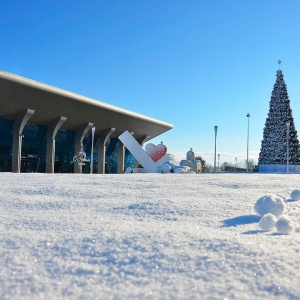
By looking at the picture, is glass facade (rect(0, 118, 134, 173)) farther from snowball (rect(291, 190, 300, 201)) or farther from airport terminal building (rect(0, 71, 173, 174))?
snowball (rect(291, 190, 300, 201))

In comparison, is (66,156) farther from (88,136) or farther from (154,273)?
(154,273)

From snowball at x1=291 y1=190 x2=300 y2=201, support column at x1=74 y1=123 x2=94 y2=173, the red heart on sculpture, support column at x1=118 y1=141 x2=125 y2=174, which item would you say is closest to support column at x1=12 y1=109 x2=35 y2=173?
support column at x1=74 y1=123 x2=94 y2=173

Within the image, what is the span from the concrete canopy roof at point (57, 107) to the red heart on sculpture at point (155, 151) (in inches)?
488

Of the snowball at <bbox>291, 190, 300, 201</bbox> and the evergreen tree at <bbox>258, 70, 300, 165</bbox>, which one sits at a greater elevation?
the evergreen tree at <bbox>258, 70, 300, 165</bbox>

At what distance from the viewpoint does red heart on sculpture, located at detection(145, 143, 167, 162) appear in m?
25.8

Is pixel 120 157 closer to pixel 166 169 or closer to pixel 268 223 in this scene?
pixel 166 169

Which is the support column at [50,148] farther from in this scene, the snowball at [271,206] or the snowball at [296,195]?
the snowball at [271,206]

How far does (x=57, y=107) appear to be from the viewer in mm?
35906

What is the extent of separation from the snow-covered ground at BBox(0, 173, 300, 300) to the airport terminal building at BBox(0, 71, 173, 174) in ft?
89.2

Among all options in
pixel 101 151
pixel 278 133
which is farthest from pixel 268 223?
pixel 101 151

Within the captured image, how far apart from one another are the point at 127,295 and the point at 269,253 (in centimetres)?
124

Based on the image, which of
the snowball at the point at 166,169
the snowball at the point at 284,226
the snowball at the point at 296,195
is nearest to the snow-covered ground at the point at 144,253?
the snowball at the point at 284,226

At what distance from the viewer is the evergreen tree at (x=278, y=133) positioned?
40312 mm

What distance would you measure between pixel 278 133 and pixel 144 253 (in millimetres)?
40115
